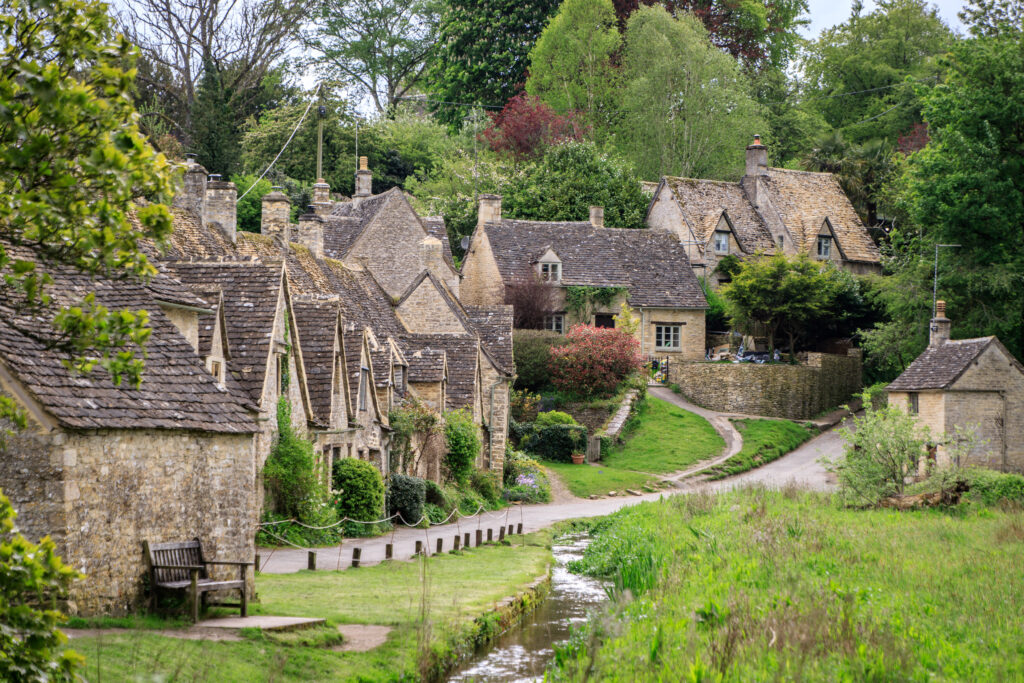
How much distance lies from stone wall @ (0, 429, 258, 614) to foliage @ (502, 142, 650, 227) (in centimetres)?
5283

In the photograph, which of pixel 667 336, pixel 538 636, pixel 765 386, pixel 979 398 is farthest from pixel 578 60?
pixel 538 636

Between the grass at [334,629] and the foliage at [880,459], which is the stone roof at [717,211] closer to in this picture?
the foliage at [880,459]

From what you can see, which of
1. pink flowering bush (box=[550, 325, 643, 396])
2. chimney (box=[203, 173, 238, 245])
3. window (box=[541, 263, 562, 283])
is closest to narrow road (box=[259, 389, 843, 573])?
pink flowering bush (box=[550, 325, 643, 396])

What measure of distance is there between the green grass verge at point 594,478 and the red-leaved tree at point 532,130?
97.3 ft

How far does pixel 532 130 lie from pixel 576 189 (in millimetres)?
6150

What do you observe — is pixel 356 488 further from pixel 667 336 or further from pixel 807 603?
pixel 667 336

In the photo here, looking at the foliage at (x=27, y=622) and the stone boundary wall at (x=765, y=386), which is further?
the stone boundary wall at (x=765, y=386)

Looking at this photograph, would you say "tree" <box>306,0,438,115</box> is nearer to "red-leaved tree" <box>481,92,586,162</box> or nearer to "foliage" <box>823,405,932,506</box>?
"red-leaved tree" <box>481,92,586,162</box>

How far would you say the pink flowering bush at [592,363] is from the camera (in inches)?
2130

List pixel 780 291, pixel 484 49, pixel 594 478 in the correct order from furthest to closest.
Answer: pixel 484 49, pixel 780 291, pixel 594 478

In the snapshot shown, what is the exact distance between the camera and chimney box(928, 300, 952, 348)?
1838 inches

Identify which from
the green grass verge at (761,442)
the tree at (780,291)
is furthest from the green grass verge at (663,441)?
the tree at (780,291)

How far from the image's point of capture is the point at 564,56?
75438 mm

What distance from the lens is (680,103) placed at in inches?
2854
